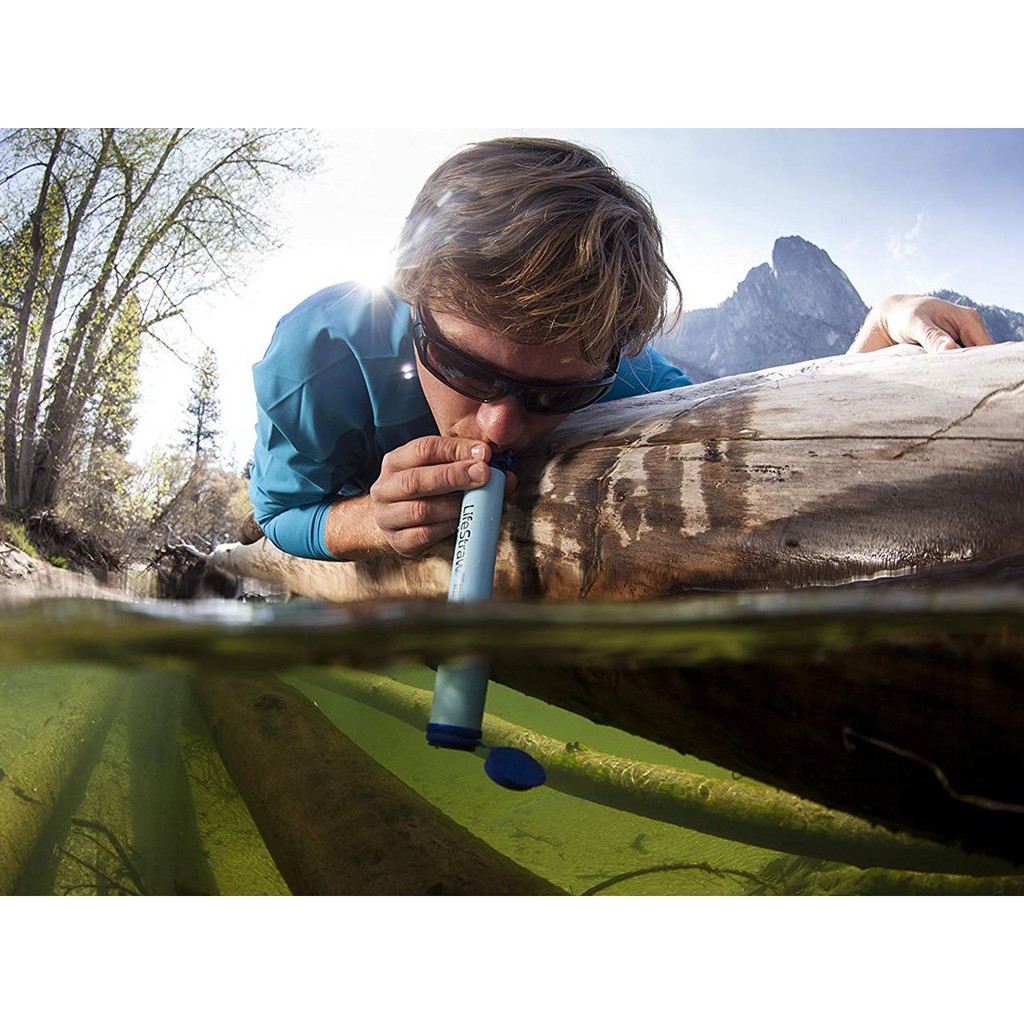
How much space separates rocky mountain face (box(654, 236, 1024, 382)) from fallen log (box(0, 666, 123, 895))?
509mm

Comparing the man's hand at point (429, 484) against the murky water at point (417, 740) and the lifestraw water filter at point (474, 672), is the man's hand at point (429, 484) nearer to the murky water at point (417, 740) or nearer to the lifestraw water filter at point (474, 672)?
the lifestraw water filter at point (474, 672)

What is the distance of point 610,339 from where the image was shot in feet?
1.45

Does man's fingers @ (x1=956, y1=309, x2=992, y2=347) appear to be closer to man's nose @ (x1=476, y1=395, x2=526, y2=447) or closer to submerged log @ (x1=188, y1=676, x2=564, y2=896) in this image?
man's nose @ (x1=476, y1=395, x2=526, y2=447)

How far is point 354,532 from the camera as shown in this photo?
47 cm

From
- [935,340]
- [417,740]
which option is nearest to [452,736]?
[417,740]

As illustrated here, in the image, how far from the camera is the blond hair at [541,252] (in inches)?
16.3

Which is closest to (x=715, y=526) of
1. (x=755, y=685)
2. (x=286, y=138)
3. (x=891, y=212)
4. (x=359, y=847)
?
(x=755, y=685)

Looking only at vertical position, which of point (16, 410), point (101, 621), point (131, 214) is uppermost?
point (131, 214)

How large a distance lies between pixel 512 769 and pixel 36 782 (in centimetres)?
24

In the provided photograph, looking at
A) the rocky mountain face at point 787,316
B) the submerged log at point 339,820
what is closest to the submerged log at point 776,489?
the submerged log at point 339,820

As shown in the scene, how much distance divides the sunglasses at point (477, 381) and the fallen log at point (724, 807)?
181 millimetres

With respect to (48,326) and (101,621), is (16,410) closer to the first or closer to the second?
(48,326)

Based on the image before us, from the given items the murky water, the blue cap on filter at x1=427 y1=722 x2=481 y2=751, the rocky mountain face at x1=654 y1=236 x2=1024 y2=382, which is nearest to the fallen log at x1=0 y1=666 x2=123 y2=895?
the murky water

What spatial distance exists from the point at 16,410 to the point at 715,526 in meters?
0.47
